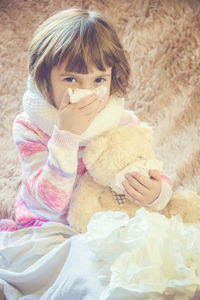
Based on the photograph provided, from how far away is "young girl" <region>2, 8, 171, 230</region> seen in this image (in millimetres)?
745

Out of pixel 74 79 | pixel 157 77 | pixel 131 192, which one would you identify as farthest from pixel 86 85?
pixel 157 77

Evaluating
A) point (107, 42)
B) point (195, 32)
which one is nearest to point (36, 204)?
point (107, 42)

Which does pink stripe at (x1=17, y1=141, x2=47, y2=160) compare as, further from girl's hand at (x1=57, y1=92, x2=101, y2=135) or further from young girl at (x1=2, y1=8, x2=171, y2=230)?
girl's hand at (x1=57, y1=92, x2=101, y2=135)

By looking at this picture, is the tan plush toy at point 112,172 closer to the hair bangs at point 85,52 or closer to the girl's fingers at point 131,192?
the girl's fingers at point 131,192

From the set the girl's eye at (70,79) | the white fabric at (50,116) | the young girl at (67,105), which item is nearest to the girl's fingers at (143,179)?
the young girl at (67,105)

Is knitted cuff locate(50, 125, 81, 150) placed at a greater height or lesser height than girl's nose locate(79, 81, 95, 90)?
lesser

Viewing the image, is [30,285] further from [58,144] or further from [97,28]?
[97,28]

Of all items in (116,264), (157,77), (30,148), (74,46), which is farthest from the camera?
(157,77)

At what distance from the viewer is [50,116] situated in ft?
2.63

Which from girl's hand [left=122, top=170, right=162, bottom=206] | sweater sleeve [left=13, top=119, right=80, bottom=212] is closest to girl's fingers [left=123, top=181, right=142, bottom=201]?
girl's hand [left=122, top=170, right=162, bottom=206]

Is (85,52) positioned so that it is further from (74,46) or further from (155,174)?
(155,174)

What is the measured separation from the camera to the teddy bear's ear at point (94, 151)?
756 mm

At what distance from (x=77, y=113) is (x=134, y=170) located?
0.54ft

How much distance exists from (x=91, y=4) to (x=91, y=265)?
937mm
